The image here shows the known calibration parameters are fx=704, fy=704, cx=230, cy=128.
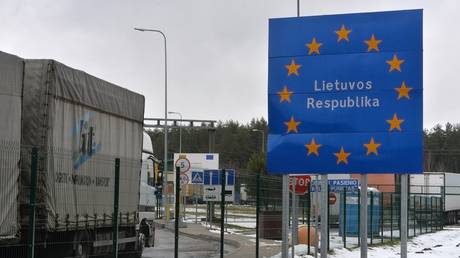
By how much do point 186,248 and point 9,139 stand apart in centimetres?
1271

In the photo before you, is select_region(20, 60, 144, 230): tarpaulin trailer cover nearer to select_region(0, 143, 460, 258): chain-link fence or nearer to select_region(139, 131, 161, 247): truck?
select_region(0, 143, 460, 258): chain-link fence

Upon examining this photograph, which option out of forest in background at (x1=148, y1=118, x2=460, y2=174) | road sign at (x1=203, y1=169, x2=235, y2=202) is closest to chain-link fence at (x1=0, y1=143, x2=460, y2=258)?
road sign at (x1=203, y1=169, x2=235, y2=202)

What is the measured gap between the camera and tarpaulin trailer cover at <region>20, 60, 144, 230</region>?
464 inches

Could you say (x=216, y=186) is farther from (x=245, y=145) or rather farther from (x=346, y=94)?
(x=245, y=145)

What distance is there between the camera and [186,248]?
74.1ft

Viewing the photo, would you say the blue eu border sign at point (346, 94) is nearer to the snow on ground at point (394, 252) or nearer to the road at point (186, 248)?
the snow on ground at point (394, 252)

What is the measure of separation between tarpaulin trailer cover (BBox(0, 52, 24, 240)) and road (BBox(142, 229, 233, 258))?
925 cm

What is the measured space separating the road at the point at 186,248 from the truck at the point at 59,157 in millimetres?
4864

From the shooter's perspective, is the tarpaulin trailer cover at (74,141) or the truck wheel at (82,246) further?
the truck wheel at (82,246)

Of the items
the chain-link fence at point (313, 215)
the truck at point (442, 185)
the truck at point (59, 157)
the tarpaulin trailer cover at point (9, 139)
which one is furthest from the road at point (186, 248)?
the truck at point (442, 185)

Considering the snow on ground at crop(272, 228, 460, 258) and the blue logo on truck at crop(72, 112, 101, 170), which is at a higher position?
the blue logo on truck at crop(72, 112, 101, 170)

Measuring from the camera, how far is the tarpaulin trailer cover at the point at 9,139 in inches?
408

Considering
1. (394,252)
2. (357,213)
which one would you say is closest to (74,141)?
(394,252)

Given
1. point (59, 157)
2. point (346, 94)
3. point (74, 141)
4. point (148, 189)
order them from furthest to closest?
point (148, 189), point (346, 94), point (74, 141), point (59, 157)
